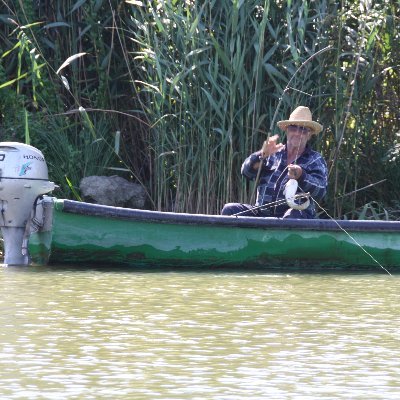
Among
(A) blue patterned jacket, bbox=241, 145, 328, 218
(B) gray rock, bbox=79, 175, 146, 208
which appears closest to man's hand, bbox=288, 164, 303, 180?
(A) blue patterned jacket, bbox=241, 145, 328, 218

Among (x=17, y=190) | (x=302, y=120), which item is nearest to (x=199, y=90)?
(x=302, y=120)

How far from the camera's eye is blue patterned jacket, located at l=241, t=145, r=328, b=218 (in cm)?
866

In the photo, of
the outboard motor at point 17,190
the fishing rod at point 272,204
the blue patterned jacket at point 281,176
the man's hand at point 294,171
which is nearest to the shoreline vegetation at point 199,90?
A: the blue patterned jacket at point 281,176

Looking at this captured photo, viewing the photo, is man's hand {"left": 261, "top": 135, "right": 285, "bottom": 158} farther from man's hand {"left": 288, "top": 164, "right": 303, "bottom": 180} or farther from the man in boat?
man's hand {"left": 288, "top": 164, "right": 303, "bottom": 180}

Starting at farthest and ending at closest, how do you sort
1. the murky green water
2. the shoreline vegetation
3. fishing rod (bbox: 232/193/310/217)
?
the shoreline vegetation < fishing rod (bbox: 232/193/310/217) < the murky green water

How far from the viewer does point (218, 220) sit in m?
8.45

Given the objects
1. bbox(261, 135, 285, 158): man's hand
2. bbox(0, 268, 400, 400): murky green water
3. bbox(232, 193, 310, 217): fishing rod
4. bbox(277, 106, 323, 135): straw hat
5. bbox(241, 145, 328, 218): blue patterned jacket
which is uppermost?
bbox(277, 106, 323, 135): straw hat

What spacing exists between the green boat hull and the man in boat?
0.23m

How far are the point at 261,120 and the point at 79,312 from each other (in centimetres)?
342

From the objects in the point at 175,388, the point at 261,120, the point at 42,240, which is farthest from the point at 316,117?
the point at 175,388

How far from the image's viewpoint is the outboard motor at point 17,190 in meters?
8.56

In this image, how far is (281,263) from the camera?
8789 mm

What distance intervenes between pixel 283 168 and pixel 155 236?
3.37 feet

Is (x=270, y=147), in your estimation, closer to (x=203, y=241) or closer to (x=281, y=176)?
(x=281, y=176)
